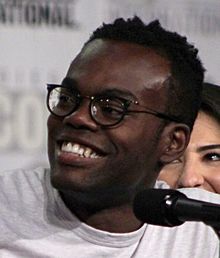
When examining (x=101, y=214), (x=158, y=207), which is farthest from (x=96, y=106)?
(x=158, y=207)

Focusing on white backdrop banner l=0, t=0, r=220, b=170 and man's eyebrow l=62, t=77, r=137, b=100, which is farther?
white backdrop banner l=0, t=0, r=220, b=170

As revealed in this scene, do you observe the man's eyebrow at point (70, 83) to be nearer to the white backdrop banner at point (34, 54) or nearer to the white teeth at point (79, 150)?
the white teeth at point (79, 150)

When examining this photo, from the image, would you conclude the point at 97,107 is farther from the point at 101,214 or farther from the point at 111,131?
the point at 101,214

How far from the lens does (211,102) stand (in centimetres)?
212

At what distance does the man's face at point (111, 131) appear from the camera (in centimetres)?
156

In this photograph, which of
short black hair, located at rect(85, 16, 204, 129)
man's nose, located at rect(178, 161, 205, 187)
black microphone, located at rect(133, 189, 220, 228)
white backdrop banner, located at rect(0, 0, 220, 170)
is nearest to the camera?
black microphone, located at rect(133, 189, 220, 228)

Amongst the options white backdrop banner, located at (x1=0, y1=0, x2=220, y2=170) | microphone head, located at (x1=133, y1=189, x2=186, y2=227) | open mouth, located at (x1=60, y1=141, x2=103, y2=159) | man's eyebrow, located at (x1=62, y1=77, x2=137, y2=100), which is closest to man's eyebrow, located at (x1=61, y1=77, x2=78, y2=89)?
man's eyebrow, located at (x1=62, y1=77, x2=137, y2=100)

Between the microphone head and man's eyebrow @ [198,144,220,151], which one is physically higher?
the microphone head

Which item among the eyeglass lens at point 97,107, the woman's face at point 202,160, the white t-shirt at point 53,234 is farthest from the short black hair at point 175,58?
the woman's face at point 202,160

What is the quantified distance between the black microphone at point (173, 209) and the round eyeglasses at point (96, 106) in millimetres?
318

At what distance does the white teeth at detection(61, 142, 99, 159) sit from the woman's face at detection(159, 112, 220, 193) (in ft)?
1.73

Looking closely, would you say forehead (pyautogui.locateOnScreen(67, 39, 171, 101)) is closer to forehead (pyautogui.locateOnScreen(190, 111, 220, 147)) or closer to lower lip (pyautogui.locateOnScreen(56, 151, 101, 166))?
lower lip (pyautogui.locateOnScreen(56, 151, 101, 166))

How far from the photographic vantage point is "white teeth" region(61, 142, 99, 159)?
5.13 feet

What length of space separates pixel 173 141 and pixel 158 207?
1.65 ft
